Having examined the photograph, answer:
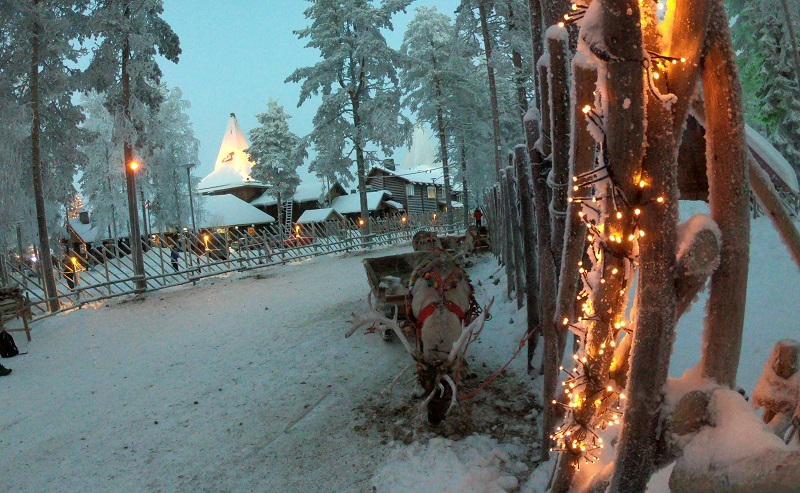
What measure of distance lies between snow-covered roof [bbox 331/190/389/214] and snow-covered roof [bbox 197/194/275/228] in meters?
6.90

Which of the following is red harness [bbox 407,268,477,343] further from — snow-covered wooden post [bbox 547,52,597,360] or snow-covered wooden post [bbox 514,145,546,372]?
snow-covered wooden post [bbox 547,52,597,360]

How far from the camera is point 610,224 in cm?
178

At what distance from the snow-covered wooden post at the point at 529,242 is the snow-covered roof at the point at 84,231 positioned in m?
34.6

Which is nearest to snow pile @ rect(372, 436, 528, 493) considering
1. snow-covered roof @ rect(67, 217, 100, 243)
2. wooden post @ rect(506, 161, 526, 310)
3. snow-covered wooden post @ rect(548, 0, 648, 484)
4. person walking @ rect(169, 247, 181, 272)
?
snow-covered wooden post @ rect(548, 0, 648, 484)

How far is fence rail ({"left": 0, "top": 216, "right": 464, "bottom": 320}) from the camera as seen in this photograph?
13.0m

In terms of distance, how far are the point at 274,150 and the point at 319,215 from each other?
702 centimetres

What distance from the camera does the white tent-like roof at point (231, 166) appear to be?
43625 mm

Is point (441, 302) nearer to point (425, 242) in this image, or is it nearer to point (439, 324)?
point (439, 324)

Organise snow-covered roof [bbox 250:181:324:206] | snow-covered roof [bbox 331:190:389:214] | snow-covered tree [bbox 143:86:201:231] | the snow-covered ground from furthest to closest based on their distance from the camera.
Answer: snow-covered roof [bbox 250:181:324:206] < snow-covered roof [bbox 331:190:389:214] < snow-covered tree [bbox 143:86:201:231] < the snow-covered ground

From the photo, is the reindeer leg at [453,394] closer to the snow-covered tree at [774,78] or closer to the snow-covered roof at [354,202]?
the snow-covered tree at [774,78]

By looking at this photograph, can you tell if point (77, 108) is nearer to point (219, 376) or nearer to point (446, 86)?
point (219, 376)

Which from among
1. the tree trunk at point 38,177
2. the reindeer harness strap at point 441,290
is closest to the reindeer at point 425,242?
the reindeer harness strap at point 441,290

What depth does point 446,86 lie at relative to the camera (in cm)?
2702

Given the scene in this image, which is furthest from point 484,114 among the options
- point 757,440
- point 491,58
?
point 757,440
